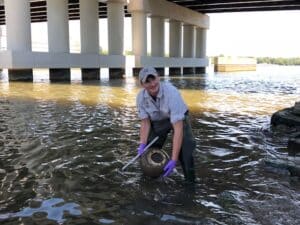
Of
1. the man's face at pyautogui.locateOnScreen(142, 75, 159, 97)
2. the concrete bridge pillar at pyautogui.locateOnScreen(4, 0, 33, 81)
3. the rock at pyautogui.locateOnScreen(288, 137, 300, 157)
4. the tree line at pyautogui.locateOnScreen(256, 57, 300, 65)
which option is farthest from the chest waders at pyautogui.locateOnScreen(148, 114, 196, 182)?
the tree line at pyautogui.locateOnScreen(256, 57, 300, 65)

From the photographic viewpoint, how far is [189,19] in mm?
55781

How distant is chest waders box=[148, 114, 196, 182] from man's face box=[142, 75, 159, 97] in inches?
26.7

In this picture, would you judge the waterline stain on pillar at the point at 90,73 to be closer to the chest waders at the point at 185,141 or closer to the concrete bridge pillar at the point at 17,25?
the concrete bridge pillar at the point at 17,25

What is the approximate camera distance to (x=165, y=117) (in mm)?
5754

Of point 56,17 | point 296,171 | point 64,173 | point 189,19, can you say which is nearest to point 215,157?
point 296,171

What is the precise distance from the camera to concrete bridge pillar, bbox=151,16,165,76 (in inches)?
1969

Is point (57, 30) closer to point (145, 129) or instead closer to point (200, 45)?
point (145, 129)

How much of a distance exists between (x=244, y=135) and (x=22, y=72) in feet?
78.5

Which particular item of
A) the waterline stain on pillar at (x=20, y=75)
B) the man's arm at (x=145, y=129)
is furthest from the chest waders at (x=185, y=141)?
the waterline stain on pillar at (x=20, y=75)

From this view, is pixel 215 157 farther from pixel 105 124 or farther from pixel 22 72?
pixel 22 72

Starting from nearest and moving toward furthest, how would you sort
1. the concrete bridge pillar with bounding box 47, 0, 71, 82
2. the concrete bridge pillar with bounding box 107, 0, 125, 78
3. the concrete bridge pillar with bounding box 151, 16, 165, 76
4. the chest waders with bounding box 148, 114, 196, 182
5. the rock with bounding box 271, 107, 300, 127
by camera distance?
the chest waders with bounding box 148, 114, 196, 182 → the rock with bounding box 271, 107, 300, 127 → the concrete bridge pillar with bounding box 47, 0, 71, 82 → the concrete bridge pillar with bounding box 107, 0, 125, 78 → the concrete bridge pillar with bounding box 151, 16, 165, 76

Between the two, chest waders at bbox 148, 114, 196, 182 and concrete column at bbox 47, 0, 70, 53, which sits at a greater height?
concrete column at bbox 47, 0, 70, 53

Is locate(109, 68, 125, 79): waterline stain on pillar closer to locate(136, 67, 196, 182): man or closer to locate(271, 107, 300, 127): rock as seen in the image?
locate(271, 107, 300, 127): rock

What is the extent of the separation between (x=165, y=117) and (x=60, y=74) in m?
29.7
